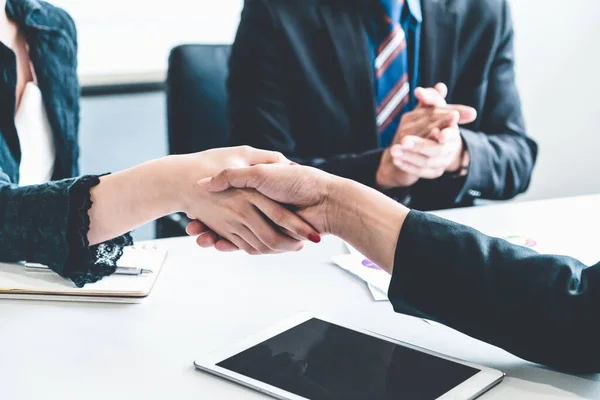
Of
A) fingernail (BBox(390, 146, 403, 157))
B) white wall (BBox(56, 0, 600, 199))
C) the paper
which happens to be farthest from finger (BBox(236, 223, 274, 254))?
white wall (BBox(56, 0, 600, 199))

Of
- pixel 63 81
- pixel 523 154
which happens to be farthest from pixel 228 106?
pixel 523 154

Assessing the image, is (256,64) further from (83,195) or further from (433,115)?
(83,195)

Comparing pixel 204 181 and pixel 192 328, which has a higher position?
pixel 204 181

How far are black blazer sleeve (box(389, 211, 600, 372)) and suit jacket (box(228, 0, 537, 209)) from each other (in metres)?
0.76

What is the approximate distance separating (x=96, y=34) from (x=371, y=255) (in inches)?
68.1

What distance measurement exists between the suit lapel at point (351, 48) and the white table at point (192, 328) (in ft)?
1.80

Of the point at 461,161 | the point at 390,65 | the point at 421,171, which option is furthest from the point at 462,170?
the point at 390,65

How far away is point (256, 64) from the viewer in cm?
172

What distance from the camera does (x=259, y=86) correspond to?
1718mm

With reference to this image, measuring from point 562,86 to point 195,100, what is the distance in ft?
4.96

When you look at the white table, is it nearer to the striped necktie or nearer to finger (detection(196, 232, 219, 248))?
finger (detection(196, 232, 219, 248))

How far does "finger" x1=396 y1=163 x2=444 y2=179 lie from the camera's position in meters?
1.53

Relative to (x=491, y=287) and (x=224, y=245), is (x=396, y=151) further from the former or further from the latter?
(x=491, y=287)

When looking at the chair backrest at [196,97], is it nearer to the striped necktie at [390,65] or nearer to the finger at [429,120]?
the striped necktie at [390,65]
